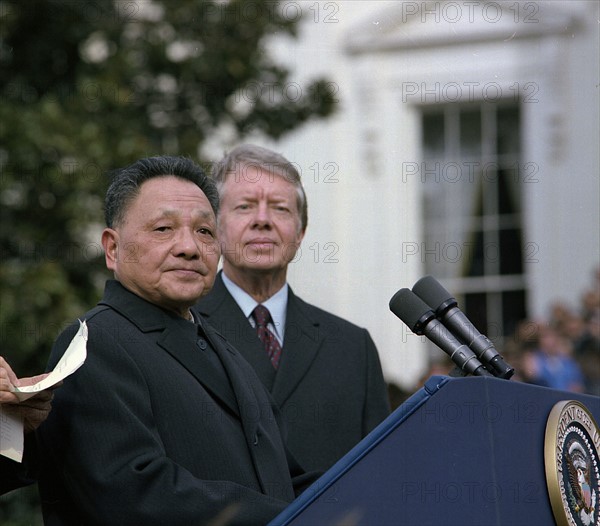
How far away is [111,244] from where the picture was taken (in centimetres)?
296

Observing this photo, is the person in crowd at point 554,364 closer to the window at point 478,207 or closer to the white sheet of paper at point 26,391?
the window at point 478,207

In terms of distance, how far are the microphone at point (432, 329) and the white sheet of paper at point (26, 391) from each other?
0.74 m

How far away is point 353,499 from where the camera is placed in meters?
2.34

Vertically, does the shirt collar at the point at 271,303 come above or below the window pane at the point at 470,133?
below

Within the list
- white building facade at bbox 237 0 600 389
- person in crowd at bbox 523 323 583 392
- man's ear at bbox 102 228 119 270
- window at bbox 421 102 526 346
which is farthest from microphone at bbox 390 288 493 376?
window at bbox 421 102 526 346

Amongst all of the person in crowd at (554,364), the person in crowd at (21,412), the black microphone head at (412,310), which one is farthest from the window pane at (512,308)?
the person in crowd at (21,412)

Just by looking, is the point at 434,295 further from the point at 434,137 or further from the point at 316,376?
the point at 434,137

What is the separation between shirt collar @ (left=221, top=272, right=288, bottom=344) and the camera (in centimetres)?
396

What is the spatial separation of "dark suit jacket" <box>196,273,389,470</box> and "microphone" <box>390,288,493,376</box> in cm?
102

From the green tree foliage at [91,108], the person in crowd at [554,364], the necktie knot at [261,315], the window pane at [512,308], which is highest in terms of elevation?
the green tree foliage at [91,108]

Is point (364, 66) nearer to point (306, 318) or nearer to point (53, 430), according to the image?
point (306, 318)

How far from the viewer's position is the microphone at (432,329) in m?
2.65

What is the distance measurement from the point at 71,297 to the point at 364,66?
535 cm

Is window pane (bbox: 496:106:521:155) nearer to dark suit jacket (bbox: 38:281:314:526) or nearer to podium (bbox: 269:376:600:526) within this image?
dark suit jacket (bbox: 38:281:314:526)
